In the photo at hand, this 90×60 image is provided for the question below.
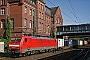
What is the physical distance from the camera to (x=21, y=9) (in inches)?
1857

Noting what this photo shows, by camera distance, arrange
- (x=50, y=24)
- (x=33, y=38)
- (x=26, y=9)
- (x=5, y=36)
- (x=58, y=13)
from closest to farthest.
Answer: (x=33, y=38), (x=5, y=36), (x=26, y=9), (x=50, y=24), (x=58, y=13)

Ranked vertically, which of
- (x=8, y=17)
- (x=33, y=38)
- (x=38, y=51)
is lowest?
(x=38, y=51)

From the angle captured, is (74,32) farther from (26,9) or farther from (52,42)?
(52,42)

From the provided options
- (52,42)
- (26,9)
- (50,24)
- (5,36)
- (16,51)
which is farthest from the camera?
(50,24)

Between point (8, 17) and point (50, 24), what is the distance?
25.6 metres

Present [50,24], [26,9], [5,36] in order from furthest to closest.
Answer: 1. [50,24]
2. [26,9]
3. [5,36]

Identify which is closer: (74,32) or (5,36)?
(5,36)

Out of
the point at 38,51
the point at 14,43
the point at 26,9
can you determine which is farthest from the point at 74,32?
the point at 14,43

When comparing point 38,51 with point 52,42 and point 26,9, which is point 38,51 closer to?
point 52,42

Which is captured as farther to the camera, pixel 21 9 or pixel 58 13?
pixel 58 13

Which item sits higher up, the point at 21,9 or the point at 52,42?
the point at 21,9

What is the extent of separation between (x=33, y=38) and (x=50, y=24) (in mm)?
40879

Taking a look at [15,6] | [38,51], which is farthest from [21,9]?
[38,51]

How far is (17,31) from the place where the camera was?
47.3 metres
